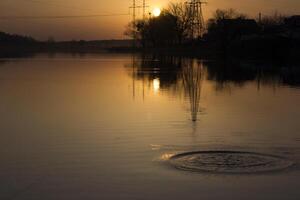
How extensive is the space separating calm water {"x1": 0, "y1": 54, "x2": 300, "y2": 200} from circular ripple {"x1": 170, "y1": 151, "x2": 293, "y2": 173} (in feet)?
0.80

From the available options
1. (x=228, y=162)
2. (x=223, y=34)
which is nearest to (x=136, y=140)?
(x=228, y=162)

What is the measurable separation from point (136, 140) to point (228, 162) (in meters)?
3.15

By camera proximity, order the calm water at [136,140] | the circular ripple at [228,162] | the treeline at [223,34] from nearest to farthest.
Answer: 1. the calm water at [136,140]
2. the circular ripple at [228,162]
3. the treeline at [223,34]

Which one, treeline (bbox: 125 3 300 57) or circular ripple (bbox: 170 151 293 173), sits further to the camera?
treeline (bbox: 125 3 300 57)

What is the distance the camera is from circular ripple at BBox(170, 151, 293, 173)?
10695 mm

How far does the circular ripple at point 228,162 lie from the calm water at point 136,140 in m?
0.25

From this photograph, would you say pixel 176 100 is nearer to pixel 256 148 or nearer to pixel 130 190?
pixel 256 148

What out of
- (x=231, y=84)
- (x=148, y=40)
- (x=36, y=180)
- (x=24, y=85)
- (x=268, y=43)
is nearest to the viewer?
(x=36, y=180)

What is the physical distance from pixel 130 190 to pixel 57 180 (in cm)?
143

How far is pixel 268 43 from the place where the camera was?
65500mm

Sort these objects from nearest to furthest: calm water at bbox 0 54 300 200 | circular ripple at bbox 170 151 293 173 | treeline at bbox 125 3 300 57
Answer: calm water at bbox 0 54 300 200
circular ripple at bbox 170 151 293 173
treeline at bbox 125 3 300 57

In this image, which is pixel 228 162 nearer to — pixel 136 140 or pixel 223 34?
pixel 136 140

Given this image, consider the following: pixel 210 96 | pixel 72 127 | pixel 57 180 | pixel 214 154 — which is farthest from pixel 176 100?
pixel 57 180

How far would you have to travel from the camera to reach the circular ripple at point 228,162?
35.1ft
